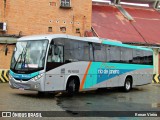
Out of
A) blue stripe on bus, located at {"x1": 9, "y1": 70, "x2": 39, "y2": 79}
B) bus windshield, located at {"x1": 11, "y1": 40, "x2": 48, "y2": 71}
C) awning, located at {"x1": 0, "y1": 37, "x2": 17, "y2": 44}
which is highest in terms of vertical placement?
awning, located at {"x1": 0, "y1": 37, "x2": 17, "y2": 44}

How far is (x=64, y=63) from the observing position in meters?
15.8

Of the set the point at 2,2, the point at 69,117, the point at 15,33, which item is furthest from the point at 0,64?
the point at 69,117

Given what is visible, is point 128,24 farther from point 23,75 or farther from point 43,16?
point 23,75

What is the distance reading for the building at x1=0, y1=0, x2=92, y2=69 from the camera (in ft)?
93.5

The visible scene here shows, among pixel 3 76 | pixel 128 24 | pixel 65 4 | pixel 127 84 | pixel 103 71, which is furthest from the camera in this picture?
pixel 128 24

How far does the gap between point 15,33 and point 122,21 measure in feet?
41.1

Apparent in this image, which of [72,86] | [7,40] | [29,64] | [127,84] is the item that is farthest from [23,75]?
[7,40]

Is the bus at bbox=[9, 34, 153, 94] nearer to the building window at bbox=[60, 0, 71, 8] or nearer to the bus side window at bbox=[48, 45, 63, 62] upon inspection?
the bus side window at bbox=[48, 45, 63, 62]

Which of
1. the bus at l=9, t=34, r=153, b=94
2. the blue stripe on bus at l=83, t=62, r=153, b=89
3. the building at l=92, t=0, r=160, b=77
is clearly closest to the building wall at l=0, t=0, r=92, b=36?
the building at l=92, t=0, r=160, b=77

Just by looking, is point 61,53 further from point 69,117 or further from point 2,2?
point 2,2

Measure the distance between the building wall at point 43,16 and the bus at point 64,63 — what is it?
1142 cm

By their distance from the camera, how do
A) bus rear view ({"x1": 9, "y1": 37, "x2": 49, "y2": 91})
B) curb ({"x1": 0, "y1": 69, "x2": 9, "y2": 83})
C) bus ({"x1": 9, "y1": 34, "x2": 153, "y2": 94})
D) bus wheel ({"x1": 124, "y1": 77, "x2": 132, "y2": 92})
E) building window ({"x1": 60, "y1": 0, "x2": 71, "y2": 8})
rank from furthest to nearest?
building window ({"x1": 60, "y1": 0, "x2": 71, "y2": 8}) < curb ({"x1": 0, "y1": 69, "x2": 9, "y2": 83}) < bus wheel ({"x1": 124, "y1": 77, "x2": 132, "y2": 92}) < bus ({"x1": 9, "y1": 34, "x2": 153, "y2": 94}) < bus rear view ({"x1": 9, "y1": 37, "x2": 49, "y2": 91})

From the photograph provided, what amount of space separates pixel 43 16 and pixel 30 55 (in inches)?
596

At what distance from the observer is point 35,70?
15023mm
